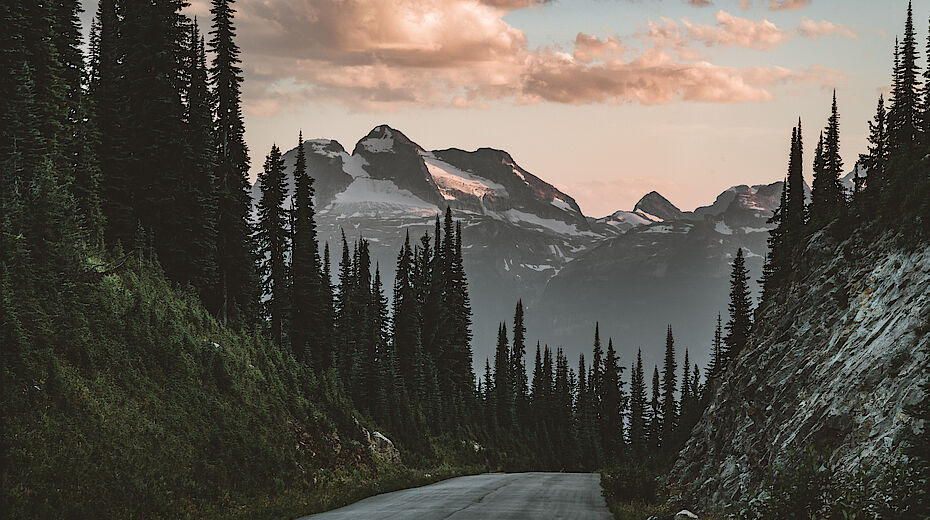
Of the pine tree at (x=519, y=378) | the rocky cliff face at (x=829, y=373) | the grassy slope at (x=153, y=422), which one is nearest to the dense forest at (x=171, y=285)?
the grassy slope at (x=153, y=422)

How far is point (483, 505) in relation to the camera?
21625mm

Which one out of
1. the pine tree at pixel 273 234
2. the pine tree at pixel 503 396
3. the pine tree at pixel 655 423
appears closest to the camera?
the pine tree at pixel 273 234

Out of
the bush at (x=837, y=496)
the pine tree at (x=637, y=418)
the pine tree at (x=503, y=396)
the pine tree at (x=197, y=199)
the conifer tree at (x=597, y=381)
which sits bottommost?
the pine tree at (x=637, y=418)

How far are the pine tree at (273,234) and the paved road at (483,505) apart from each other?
1189 inches

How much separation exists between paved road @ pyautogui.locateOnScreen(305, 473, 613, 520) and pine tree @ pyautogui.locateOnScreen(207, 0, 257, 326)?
65.1 ft

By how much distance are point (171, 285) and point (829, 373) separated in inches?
1108

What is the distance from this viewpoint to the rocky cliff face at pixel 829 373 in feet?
54.9

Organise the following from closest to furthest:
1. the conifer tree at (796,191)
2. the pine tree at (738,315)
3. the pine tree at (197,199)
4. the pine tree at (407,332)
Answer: the pine tree at (197,199), the conifer tree at (796,191), the pine tree at (407,332), the pine tree at (738,315)

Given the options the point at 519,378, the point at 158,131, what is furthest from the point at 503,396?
the point at 158,131

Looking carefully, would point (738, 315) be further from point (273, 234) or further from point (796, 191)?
point (273, 234)

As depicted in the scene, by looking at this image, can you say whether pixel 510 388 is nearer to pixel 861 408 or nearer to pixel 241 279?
pixel 241 279

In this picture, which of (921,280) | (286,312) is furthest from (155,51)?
(921,280)

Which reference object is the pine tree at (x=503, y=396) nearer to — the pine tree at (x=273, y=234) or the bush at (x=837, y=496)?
the pine tree at (x=273, y=234)

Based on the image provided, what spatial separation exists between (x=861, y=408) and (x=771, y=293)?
23.0 meters
